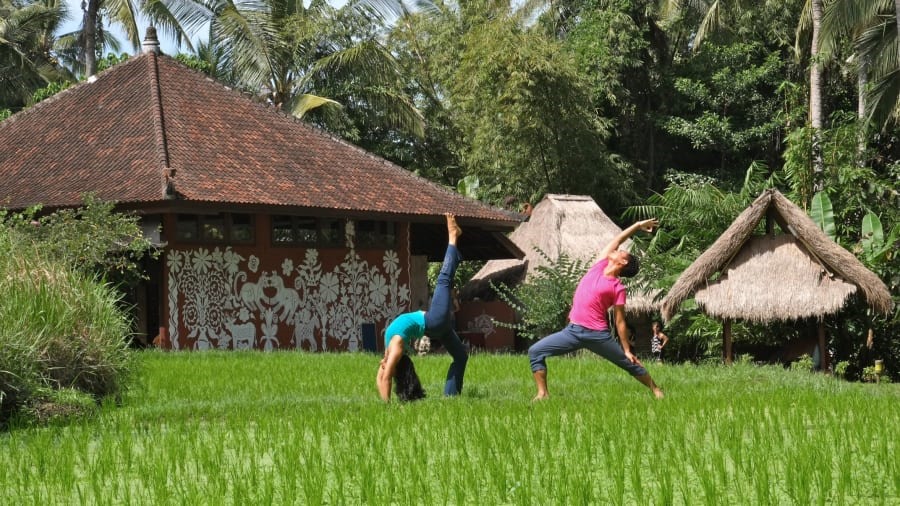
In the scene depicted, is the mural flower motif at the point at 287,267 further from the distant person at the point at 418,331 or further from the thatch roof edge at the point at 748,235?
the distant person at the point at 418,331

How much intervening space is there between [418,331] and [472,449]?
274 centimetres

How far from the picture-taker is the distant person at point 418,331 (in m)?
10.0

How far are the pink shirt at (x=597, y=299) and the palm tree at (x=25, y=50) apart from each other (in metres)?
31.7

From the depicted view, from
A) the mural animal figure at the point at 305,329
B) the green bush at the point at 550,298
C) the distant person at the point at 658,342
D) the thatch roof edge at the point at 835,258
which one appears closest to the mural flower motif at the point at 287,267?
the mural animal figure at the point at 305,329

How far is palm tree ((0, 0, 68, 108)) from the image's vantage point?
39000 millimetres

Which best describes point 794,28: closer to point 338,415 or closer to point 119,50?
point 338,415

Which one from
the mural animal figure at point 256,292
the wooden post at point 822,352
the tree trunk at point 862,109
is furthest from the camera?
the tree trunk at point 862,109

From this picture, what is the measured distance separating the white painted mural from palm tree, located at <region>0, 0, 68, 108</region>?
827 inches

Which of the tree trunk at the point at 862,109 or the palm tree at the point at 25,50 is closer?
the tree trunk at the point at 862,109

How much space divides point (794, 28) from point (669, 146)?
4.47 m

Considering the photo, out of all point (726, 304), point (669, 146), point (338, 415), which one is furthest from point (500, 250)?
point (338, 415)

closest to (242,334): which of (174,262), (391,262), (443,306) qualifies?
(174,262)

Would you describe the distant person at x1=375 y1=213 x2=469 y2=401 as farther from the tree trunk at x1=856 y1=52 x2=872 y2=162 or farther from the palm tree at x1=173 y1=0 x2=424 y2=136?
the palm tree at x1=173 y1=0 x2=424 y2=136

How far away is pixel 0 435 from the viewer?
8.98 metres
